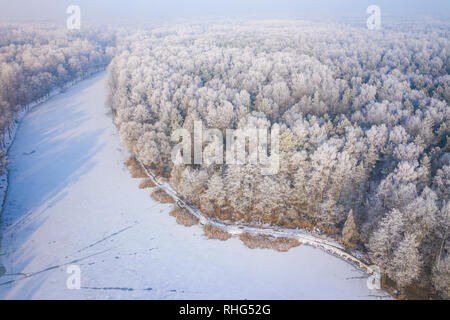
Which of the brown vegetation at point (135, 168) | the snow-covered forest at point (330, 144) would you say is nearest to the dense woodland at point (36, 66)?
the snow-covered forest at point (330, 144)

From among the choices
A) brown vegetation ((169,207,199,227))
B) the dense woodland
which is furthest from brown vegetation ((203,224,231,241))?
the dense woodland

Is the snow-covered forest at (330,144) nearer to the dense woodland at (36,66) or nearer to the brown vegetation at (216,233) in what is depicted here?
the dense woodland at (36,66)

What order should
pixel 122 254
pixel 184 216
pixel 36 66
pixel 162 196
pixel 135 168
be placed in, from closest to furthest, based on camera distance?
1. pixel 122 254
2. pixel 184 216
3. pixel 162 196
4. pixel 135 168
5. pixel 36 66

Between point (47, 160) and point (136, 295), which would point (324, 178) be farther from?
point (47, 160)

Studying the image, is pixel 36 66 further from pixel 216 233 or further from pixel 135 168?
pixel 216 233

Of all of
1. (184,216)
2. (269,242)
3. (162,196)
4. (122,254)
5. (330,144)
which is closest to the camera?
(122,254)

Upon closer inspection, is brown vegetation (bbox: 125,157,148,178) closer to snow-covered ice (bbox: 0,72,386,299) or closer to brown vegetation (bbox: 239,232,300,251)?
snow-covered ice (bbox: 0,72,386,299)

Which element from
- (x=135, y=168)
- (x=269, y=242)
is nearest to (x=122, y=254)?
(x=269, y=242)
